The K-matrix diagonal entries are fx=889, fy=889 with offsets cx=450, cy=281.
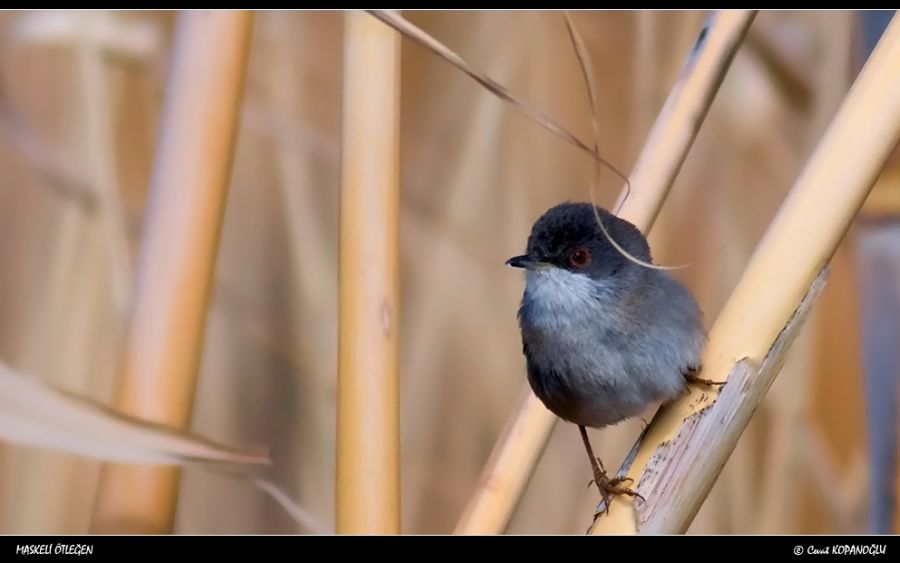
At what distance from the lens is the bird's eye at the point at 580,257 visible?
1263mm

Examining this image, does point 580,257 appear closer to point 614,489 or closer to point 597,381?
point 597,381

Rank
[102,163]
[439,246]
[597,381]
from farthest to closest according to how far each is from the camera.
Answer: [439,246] → [102,163] → [597,381]

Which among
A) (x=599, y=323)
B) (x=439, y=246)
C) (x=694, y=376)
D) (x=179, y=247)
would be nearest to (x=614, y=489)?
(x=694, y=376)

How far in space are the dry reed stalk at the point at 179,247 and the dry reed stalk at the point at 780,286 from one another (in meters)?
0.50

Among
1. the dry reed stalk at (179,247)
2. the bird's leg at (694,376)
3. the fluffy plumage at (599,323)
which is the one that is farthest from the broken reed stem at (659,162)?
the dry reed stalk at (179,247)

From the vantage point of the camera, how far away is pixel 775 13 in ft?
5.92

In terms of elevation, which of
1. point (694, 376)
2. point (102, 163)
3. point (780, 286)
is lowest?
point (102, 163)

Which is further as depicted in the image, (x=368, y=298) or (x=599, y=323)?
(x=599, y=323)

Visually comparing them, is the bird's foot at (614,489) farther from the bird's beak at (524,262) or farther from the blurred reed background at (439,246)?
the blurred reed background at (439,246)

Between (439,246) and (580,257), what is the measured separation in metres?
0.53

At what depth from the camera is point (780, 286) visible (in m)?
0.89

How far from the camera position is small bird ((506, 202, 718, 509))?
1144 mm

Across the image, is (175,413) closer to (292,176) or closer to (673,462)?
(673,462)
